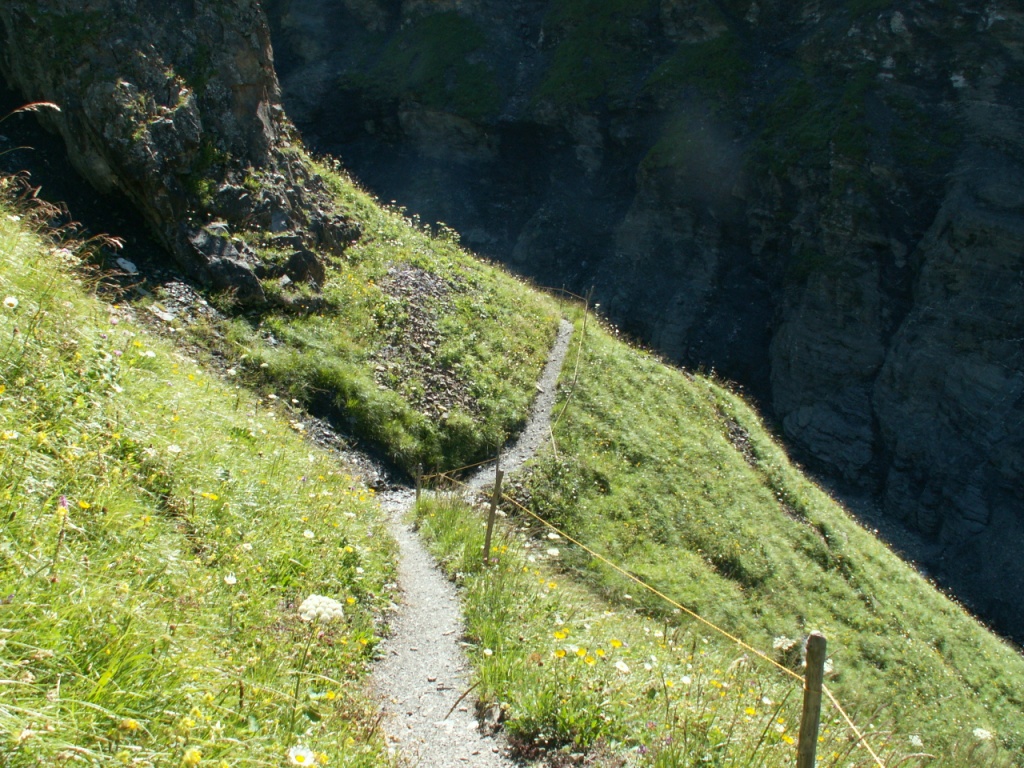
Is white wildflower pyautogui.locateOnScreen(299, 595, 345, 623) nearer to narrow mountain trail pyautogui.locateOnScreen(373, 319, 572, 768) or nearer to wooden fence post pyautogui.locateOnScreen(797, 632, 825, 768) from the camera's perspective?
narrow mountain trail pyautogui.locateOnScreen(373, 319, 572, 768)

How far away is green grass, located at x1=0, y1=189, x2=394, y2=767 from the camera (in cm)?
276

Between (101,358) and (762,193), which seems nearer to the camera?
(101,358)

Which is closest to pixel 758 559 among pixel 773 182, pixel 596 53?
pixel 773 182

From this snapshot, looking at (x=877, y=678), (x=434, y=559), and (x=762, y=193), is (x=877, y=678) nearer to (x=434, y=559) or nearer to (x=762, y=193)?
(x=434, y=559)

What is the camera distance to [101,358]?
5672mm

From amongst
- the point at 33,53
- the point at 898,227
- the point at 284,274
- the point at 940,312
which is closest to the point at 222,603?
the point at 284,274

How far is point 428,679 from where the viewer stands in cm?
584

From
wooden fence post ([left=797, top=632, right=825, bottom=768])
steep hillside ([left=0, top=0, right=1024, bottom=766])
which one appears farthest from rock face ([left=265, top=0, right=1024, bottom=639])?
wooden fence post ([left=797, top=632, right=825, bottom=768])

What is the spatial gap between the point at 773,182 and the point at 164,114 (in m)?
28.6

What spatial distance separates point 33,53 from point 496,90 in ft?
109

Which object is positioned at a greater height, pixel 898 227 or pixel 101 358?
pixel 898 227

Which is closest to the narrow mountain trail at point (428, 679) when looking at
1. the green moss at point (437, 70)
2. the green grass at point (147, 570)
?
the green grass at point (147, 570)

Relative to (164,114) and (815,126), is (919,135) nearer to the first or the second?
(815,126)

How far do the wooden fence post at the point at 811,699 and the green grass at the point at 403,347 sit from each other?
10412 millimetres
